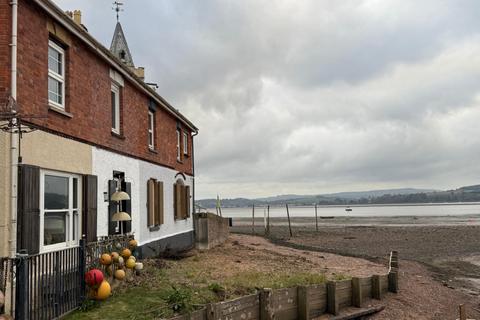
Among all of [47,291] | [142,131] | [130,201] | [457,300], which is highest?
[142,131]

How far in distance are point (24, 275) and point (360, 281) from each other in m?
8.72

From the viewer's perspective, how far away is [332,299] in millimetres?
11617

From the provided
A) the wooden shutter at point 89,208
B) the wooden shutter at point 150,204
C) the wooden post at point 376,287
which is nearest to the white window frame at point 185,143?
the wooden shutter at point 150,204

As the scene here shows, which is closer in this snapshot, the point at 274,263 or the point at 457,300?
the point at 457,300

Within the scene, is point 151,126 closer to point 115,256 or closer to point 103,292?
point 115,256

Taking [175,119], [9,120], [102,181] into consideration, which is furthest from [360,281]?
[175,119]

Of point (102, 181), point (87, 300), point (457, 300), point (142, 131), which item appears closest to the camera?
point (87, 300)

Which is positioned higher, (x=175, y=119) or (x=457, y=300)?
(x=175, y=119)

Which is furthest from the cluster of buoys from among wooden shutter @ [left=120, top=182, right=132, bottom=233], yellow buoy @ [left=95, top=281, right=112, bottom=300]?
wooden shutter @ [left=120, top=182, right=132, bottom=233]

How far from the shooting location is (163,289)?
1061cm

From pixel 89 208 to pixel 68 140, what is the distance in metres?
1.78

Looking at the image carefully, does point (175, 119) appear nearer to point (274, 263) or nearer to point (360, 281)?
point (274, 263)

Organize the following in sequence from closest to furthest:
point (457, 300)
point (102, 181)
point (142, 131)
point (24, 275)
A: point (24, 275) < point (102, 181) < point (457, 300) < point (142, 131)

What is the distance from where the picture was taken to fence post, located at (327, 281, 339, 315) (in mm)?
11555
